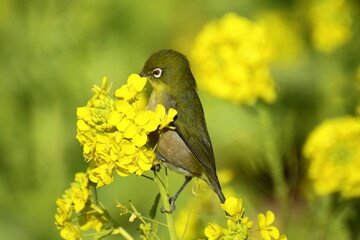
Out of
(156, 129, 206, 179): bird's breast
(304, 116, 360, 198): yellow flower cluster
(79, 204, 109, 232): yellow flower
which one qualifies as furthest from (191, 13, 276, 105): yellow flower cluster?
(79, 204, 109, 232): yellow flower

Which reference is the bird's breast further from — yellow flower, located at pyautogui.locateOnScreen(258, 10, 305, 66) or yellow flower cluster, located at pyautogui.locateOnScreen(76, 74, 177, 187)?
yellow flower, located at pyautogui.locateOnScreen(258, 10, 305, 66)

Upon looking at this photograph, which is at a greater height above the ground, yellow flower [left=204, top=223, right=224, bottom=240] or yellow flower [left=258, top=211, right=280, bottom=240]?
yellow flower [left=258, top=211, right=280, bottom=240]

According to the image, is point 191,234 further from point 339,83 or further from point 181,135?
point 339,83

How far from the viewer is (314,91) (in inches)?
258

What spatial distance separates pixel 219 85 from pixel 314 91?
2.17m

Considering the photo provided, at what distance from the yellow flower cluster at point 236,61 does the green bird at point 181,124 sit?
0.58 metres

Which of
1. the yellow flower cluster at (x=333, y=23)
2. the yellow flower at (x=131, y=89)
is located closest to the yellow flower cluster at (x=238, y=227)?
the yellow flower at (x=131, y=89)

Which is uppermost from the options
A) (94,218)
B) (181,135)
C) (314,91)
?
(314,91)

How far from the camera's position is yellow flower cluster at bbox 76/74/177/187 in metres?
2.59

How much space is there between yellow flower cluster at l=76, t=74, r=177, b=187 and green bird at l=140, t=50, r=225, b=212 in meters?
0.75

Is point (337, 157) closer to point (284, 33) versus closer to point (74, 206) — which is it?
point (74, 206)

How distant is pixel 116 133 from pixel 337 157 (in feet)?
6.61

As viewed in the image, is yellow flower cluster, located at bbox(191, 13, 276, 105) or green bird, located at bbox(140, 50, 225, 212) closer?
green bird, located at bbox(140, 50, 225, 212)

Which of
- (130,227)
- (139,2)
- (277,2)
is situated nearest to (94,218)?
(130,227)
